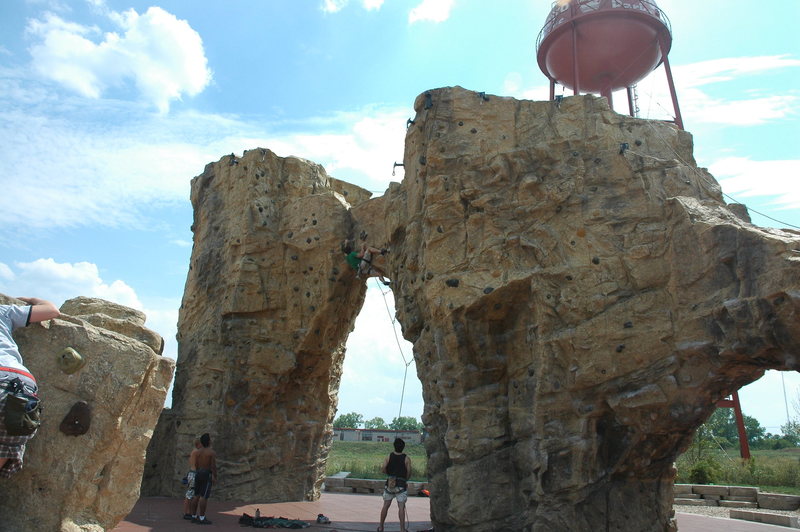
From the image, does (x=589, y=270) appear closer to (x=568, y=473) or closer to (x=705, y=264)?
(x=705, y=264)

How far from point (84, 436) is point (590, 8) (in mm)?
16060

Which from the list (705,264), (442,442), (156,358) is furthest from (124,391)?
(705,264)

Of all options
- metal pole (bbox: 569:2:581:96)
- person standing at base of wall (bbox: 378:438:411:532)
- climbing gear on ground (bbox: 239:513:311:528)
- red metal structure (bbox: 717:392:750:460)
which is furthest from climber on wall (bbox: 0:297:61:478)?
red metal structure (bbox: 717:392:750:460)

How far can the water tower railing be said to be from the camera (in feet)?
52.0

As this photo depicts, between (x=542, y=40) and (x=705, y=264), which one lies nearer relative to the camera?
(x=705, y=264)

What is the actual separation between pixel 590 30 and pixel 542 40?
4.87 ft

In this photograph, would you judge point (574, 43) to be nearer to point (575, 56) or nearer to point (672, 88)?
point (575, 56)

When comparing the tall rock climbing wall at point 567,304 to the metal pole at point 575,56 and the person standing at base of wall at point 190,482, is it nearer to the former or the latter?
the person standing at base of wall at point 190,482

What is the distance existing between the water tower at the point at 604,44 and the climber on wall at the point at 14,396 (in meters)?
13.9

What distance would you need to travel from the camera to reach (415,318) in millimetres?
10062

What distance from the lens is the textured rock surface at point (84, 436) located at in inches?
169

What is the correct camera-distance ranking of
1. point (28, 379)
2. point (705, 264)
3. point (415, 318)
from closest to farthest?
point (28, 379) → point (705, 264) → point (415, 318)

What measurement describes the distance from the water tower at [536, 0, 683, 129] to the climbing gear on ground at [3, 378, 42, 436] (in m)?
14.2

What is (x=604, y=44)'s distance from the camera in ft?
54.0
